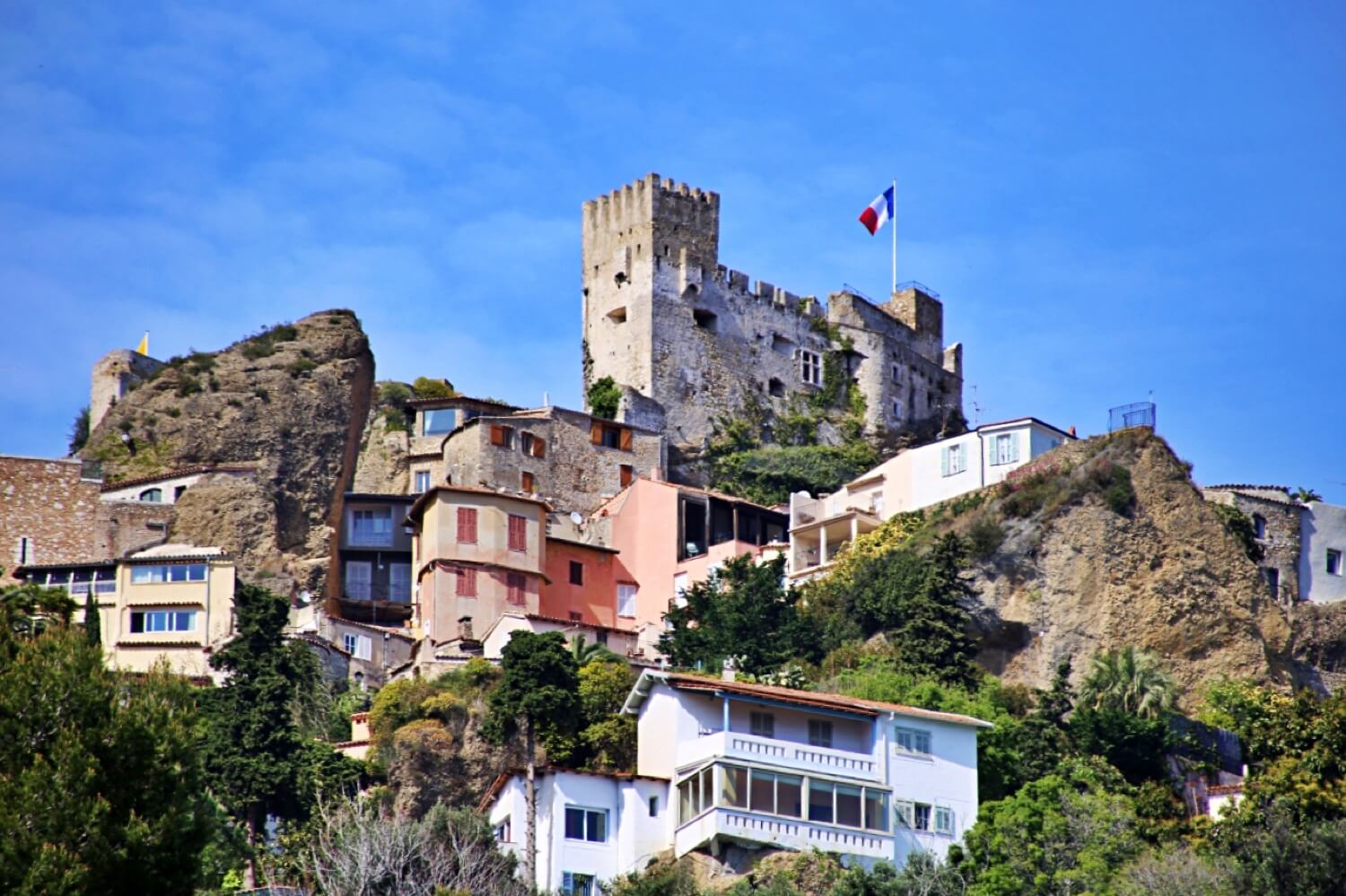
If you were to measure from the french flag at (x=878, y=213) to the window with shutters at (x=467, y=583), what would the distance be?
117ft

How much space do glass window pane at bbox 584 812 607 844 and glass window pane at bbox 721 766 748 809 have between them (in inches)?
105

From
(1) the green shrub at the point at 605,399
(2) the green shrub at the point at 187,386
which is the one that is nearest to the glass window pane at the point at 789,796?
(2) the green shrub at the point at 187,386

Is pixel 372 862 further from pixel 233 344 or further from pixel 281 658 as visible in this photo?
pixel 233 344

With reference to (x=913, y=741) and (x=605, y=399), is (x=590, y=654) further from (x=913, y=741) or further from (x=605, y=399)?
(x=605, y=399)

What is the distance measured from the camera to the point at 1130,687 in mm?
57062

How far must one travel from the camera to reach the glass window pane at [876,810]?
4975 cm

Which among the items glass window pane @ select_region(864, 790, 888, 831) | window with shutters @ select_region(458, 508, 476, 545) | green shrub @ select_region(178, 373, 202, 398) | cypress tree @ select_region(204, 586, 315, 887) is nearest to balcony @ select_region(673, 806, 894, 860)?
glass window pane @ select_region(864, 790, 888, 831)

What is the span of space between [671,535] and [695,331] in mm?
16047

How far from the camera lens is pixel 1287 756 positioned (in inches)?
1961

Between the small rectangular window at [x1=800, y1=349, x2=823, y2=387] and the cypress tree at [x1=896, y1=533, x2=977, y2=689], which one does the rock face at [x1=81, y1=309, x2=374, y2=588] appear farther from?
the small rectangular window at [x1=800, y1=349, x2=823, y2=387]

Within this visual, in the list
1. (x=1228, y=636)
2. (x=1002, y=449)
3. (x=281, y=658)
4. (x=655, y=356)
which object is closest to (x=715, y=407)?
(x=655, y=356)

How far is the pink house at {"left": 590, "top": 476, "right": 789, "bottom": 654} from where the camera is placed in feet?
236

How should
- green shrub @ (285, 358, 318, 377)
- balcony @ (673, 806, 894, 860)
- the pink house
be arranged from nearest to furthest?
balcony @ (673, 806, 894, 860), the pink house, green shrub @ (285, 358, 318, 377)

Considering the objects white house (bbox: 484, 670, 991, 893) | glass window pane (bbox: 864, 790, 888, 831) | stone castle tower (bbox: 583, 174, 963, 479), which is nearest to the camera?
white house (bbox: 484, 670, 991, 893)
